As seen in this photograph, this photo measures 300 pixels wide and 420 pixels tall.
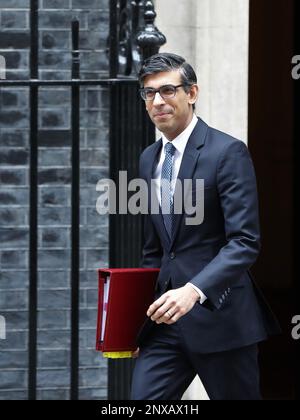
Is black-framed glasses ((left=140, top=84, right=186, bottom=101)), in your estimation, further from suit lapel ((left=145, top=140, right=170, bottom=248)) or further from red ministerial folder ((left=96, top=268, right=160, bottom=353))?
red ministerial folder ((left=96, top=268, right=160, bottom=353))

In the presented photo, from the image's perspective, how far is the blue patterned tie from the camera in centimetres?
509

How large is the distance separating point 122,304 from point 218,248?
40cm

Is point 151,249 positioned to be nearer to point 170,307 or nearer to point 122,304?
point 122,304

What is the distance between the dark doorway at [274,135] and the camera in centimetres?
1134

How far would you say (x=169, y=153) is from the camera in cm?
514

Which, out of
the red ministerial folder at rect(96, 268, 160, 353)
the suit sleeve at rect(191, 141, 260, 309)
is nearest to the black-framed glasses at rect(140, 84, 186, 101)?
the suit sleeve at rect(191, 141, 260, 309)

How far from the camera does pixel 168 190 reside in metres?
Result: 5.09

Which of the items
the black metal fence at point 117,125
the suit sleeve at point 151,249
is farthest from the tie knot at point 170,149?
the black metal fence at point 117,125

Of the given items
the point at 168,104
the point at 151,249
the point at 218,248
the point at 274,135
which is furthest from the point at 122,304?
the point at 274,135

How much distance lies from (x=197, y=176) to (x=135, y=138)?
1.21 meters

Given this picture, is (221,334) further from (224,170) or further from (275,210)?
(275,210)

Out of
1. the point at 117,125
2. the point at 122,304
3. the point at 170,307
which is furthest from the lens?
the point at 117,125

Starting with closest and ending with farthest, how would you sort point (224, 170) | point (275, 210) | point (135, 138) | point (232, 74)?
point (224, 170)
point (135, 138)
point (232, 74)
point (275, 210)
